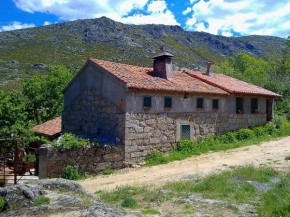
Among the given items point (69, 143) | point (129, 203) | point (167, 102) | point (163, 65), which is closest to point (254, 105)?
point (163, 65)

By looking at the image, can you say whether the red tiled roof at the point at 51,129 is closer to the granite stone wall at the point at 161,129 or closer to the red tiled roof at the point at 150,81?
the red tiled roof at the point at 150,81

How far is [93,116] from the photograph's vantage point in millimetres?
15172

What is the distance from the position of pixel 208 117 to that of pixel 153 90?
15.1 ft

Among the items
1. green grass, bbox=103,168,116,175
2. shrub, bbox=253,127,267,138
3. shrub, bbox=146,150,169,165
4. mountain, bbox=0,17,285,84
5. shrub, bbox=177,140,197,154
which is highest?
mountain, bbox=0,17,285,84

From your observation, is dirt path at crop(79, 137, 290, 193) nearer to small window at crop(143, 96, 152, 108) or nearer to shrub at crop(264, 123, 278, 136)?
small window at crop(143, 96, 152, 108)

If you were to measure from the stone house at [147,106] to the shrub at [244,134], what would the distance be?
541mm

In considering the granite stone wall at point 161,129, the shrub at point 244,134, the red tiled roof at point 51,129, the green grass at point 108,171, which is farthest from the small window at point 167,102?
the red tiled roof at point 51,129

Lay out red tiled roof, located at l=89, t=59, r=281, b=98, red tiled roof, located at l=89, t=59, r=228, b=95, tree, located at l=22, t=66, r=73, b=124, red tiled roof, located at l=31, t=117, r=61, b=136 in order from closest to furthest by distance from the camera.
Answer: red tiled roof, located at l=89, t=59, r=228, b=95
red tiled roof, located at l=89, t=59, r=281, b=98
red tiled roof, located at l=31, t=117, r=61, b=136
tree, located at l=22, t=66, r=73, b=124

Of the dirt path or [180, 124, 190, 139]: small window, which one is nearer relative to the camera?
the dirt path

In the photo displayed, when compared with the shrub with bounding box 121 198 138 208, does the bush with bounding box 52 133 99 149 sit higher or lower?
higher

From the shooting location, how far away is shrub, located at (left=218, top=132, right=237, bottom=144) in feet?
54.5

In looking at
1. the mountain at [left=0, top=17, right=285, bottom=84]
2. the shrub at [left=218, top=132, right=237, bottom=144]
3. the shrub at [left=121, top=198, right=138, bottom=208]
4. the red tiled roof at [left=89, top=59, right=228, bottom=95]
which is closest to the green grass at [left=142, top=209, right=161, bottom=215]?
the shrub at [left=121, top=198, right=138, bottom=208]

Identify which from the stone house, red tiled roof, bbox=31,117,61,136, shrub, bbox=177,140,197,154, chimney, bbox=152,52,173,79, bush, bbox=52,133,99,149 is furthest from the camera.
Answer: red tiled roof, bbox=31,117,61,136

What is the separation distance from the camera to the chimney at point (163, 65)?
15.6 m
